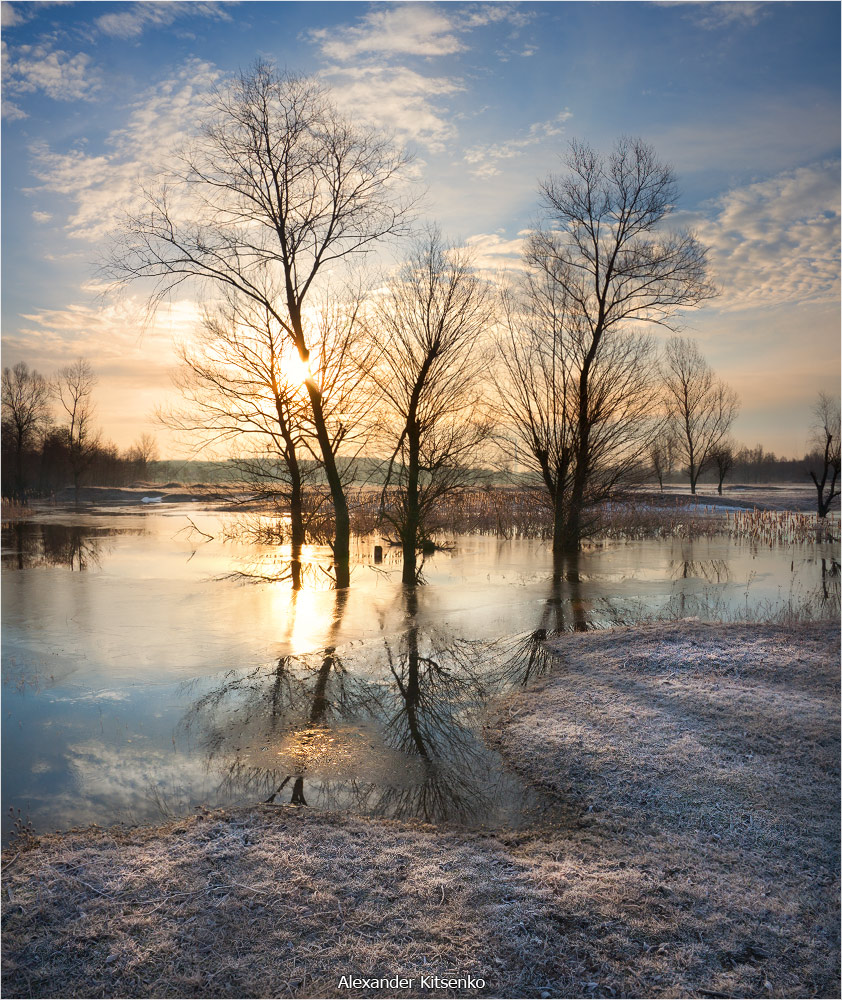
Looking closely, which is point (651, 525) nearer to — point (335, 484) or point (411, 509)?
point (411, 509)

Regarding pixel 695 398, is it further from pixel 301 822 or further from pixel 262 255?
pixel 301 822

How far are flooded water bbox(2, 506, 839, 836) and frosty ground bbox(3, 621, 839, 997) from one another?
54 centimetres

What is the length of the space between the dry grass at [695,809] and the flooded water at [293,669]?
0.58 meters

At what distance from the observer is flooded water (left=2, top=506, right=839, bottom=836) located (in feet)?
17.0

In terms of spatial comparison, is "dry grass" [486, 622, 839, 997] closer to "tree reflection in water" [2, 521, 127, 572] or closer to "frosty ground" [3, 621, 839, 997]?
"frosty ground" [3, 621, 839, 997]

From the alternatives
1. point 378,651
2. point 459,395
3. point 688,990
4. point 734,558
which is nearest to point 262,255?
point 459,395

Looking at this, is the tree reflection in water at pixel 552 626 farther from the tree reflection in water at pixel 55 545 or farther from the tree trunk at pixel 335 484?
the tree reflection in water at pixel 55 545

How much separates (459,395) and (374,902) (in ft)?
39.3

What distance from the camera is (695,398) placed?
43656mm

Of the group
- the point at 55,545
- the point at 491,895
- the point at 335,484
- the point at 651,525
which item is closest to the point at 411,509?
the point at 335,484

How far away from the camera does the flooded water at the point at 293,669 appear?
5.19 meters

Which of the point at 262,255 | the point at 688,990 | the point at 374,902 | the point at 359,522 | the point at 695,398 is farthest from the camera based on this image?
the point at 695,398

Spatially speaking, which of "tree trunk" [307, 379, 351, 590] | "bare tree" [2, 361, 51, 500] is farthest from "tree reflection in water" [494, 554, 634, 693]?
"bare tree" [2, 361, 51, 500]

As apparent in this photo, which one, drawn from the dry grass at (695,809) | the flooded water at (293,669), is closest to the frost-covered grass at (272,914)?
the dry grass at (695,809)
